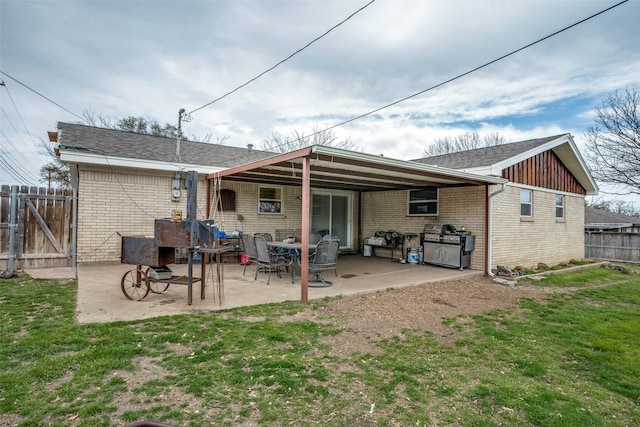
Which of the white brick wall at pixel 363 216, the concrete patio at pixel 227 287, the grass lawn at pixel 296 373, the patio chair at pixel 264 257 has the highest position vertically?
the white brick wall at pixel 363 216

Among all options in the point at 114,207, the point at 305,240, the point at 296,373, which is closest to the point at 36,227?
the point at 114,207

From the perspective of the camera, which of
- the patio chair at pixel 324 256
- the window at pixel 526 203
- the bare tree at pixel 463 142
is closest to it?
A: the patio chair at pixel 324 256

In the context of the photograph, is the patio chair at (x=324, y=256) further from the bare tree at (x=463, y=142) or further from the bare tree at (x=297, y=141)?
the bare tree at (x=463, y=142)

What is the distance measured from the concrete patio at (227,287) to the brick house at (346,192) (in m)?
1.26

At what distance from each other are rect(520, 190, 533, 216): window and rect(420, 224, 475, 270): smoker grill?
2487 millimetres

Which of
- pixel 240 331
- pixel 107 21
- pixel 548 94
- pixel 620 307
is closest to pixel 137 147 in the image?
pixel 107 21

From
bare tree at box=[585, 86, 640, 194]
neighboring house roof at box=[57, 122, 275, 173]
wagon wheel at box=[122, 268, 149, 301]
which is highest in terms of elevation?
bare tree at box=[585, 86, 640, 194]

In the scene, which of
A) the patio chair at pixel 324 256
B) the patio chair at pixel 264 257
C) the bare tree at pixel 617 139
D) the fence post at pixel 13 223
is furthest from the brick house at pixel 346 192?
the bare tree at pixel 617 139

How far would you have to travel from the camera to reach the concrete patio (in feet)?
15.8

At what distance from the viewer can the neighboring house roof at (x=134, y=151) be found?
7801mm

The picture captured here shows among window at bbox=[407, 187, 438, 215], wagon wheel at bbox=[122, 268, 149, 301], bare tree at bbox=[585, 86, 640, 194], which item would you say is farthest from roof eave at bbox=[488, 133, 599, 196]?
wagon wheel at bbox=[122, 268, 149, 301]

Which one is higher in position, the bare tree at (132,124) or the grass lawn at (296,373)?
the bare tree at (132,124)

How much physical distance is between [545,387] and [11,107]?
691 inches

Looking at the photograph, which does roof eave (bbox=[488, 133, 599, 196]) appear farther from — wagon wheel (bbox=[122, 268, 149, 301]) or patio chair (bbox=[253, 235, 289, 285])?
wagon wheel (bbox=[122, 268, 149, 301])
